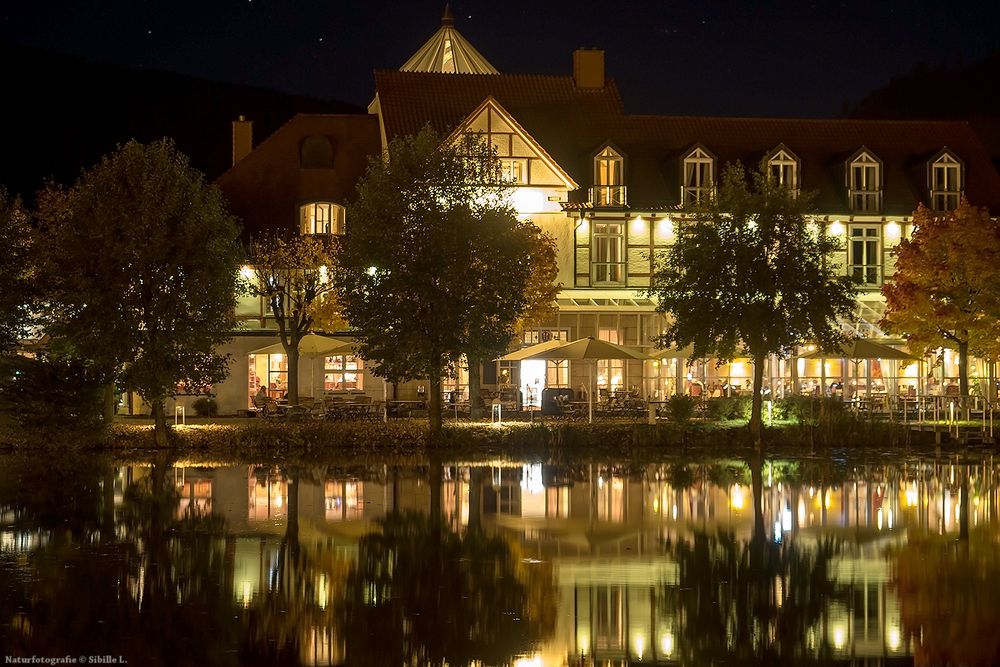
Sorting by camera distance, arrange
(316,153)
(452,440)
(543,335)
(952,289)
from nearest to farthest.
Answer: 1. (452,440)
2. (952,289)
3. (543,335)
4. (316,153)

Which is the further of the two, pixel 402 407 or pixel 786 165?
pixel 786 165

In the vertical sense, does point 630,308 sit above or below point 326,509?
above

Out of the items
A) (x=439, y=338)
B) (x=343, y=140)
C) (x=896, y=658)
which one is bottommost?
(x=896, y=658)

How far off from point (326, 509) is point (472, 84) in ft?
124

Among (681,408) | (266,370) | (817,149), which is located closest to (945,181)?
(817,149)

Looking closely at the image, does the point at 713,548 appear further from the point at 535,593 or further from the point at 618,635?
the point at 618,635

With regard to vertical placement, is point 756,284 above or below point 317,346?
above

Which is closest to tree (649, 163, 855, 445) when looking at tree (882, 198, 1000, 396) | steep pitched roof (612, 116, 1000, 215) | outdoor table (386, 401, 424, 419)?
tree (882, 198, 1000, 396)

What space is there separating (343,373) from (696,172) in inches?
616

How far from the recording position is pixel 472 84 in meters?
60.7

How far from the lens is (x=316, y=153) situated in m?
59.5

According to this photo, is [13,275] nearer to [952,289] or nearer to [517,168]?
[517,168]

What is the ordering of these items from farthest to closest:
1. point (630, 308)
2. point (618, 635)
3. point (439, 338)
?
point (630, 308)
point (439, 338)
point (618, 635)

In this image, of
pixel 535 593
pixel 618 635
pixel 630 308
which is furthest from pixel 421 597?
pixel 630 308
